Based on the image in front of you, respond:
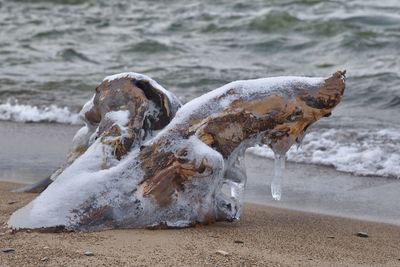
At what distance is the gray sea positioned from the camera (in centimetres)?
707

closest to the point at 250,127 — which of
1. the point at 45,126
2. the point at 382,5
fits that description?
the point at 45,126

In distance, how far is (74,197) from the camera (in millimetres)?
3949

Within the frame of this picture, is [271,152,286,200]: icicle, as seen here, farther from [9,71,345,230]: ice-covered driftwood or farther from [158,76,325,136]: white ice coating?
[158,76,325,136]: white ice coating

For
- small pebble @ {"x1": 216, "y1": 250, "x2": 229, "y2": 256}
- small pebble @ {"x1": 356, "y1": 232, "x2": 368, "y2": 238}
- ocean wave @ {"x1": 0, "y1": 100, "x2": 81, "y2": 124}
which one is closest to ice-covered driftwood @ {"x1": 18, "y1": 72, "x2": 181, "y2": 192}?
small pebble @ {"x1": 216, "y1": 250, "x2": 229, "y2": 256}

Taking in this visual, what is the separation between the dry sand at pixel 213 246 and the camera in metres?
3.50

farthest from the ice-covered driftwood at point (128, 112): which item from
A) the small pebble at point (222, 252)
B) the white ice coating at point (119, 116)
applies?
the small pebble at point (222, 252)

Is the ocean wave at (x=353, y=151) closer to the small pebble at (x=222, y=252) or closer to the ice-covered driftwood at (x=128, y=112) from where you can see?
the ice-covered driftwood at (x=128, y=112)

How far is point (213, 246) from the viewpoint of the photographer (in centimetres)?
372

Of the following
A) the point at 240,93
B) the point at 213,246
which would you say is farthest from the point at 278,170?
the point at 213,246

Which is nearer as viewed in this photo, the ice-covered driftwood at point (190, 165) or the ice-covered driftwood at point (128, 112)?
the ice-covered driftwood at point (190, 165)

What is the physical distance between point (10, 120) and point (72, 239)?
14.4ft

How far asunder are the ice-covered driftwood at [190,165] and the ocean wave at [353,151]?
187 centimetres

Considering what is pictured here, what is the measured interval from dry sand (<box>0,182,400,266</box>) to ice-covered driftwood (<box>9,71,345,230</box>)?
94mm

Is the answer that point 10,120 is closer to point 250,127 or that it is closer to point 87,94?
point 87,94
